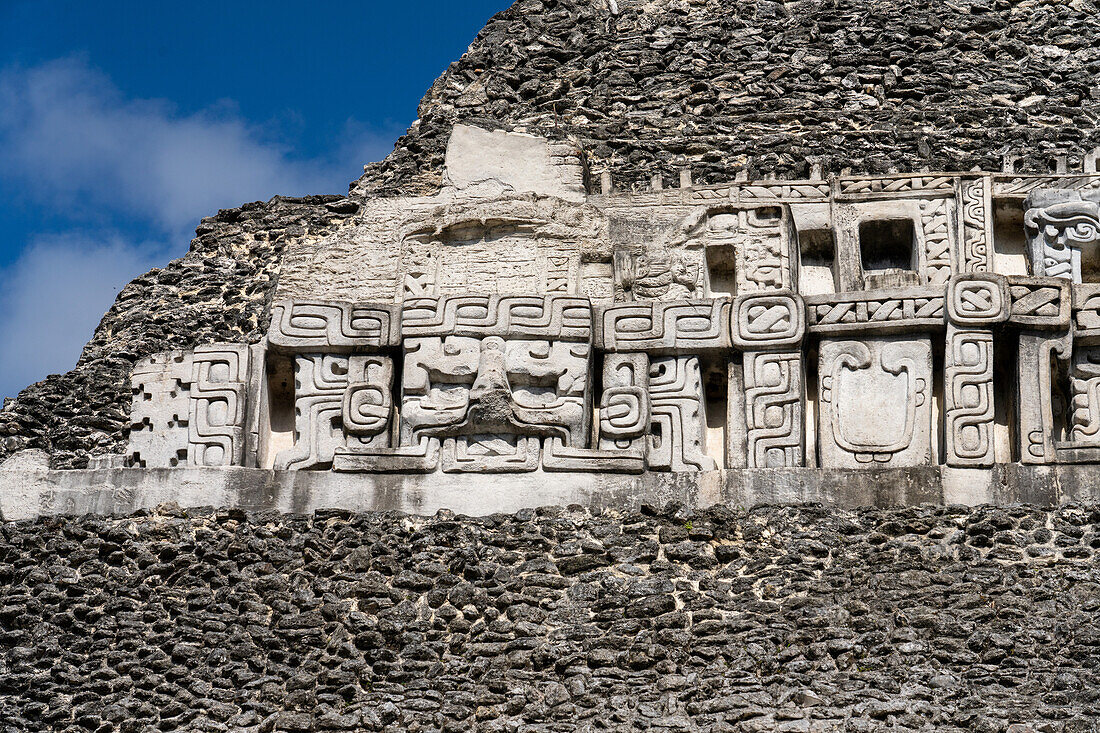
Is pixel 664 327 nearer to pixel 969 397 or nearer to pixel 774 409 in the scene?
pixel 774 409

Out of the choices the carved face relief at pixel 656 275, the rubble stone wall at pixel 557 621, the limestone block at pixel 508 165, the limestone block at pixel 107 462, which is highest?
the limestone block at pixel 508 165

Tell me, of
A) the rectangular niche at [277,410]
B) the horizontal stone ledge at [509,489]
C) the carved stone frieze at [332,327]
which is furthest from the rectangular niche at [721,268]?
the rectangular niche at [277,410]

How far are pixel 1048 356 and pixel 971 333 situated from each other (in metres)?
0.37

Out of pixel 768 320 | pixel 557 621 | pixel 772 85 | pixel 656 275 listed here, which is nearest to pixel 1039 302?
pixel 768 320

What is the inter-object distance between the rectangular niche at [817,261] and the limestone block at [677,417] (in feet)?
5.27

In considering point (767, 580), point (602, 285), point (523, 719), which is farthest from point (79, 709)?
point (602, 285)

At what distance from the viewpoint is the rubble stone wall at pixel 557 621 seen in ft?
27.1

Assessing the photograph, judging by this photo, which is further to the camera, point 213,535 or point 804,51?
point 804,51

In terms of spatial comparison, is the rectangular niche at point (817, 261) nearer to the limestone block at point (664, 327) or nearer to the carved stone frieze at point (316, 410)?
the limestone block at point (664, 327)

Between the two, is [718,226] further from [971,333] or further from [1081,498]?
[1081,498]

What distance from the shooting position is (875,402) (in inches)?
375

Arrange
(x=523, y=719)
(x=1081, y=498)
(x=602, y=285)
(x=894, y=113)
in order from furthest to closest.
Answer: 1. (x=894, y=113)
2. (x=602, y=285)
3. (x=1081, y=498)
4. (x=523, y=719)

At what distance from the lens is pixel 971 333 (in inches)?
375

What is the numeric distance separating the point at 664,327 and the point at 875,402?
3.53 feet
